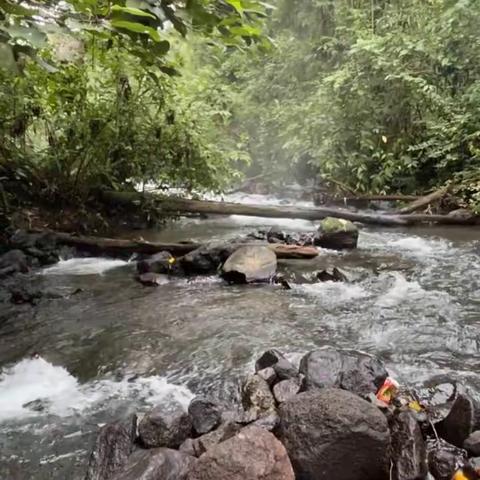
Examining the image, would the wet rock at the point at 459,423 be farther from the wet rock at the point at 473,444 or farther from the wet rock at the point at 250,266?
the wet rock at the point at 250,266

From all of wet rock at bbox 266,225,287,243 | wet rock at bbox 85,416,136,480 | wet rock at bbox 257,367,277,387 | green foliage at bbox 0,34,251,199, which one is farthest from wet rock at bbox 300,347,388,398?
green foliage at bbox 0,34,251,199

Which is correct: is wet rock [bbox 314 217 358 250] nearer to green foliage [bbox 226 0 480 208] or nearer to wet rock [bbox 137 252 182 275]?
wet rock [bbox 137 252 182 275]

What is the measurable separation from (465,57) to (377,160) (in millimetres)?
2925

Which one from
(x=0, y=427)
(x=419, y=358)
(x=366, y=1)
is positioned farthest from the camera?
(x=366, y=1)

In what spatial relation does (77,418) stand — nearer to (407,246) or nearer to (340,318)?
(340,318)

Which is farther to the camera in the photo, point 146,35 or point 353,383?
point 353,383

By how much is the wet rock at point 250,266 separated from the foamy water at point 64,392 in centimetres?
272

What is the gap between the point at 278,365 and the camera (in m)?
3.68

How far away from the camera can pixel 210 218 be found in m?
12.0

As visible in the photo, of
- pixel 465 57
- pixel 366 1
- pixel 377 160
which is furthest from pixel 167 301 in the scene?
pixel 366 1

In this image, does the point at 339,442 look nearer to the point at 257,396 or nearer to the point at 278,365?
the point at 257,396

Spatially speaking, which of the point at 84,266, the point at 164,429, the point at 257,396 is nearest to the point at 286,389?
the point at 257,396

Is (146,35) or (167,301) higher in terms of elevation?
(146,35)

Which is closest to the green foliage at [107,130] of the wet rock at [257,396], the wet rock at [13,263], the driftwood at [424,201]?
the wet rock at [13,263]
